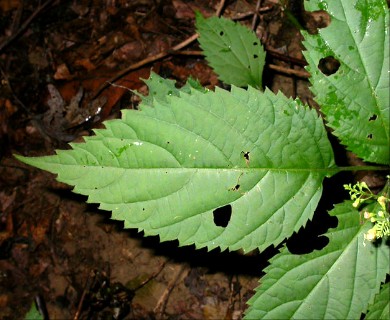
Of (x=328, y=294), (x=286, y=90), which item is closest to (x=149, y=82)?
(x=286, y=90)

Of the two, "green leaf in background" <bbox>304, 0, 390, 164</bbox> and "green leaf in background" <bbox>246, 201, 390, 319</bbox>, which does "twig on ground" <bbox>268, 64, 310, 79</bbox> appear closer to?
"green leaf in background" <bbox>304, 0, 390, 164</bbox>

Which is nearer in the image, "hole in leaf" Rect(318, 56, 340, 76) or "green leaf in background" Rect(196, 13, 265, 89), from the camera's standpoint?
"hole in leaf" Rect(318, 56, 340, 76)

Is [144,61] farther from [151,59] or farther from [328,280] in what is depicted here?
[328,280]

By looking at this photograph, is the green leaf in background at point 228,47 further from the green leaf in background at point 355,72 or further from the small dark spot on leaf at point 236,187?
the small dark spot on leaf at point 236,187

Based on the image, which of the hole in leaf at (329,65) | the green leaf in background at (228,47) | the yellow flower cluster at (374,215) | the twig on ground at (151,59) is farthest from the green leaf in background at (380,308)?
the twig on ground at (151,59)

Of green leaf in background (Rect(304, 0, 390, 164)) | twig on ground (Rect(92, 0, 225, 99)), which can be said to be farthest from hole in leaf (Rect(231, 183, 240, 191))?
twig on ground (Rect(92, 0, 225, 99))

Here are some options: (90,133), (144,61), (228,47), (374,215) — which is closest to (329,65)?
(228,47)

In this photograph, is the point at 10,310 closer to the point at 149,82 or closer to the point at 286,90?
the point at 149,82
